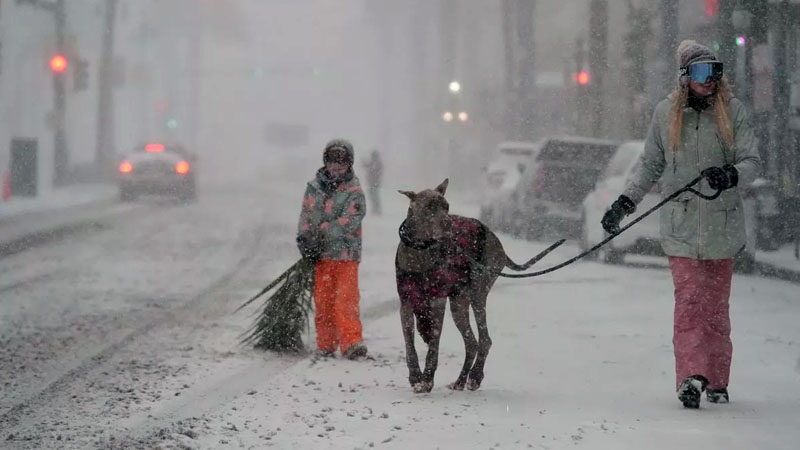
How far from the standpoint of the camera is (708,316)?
21.9 ft

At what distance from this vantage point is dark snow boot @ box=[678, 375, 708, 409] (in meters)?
6.52

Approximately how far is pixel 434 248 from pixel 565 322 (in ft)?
14.3

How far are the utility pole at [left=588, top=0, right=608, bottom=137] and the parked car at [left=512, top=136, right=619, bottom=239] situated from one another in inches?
411

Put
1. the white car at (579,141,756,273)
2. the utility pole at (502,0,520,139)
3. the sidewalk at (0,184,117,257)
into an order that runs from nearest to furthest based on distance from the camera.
→ 1. the white car at (579,141,756,273)
2. the sidewalk at (0,184,117,257)
3. the utility pole at (502,0,520,139)

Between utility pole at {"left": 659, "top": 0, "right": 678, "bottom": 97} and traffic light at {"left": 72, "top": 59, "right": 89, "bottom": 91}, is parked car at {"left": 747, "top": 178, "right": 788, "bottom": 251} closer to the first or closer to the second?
utility pole at {"left": 659, "top": 0, "right": 678, "bottom": 97}

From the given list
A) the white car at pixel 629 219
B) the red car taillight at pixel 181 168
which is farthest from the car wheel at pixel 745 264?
the red car taillight at pixel 181 168

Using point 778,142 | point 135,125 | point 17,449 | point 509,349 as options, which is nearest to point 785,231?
point 778,142

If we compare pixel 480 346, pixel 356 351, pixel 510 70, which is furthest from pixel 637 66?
pixel 480 346

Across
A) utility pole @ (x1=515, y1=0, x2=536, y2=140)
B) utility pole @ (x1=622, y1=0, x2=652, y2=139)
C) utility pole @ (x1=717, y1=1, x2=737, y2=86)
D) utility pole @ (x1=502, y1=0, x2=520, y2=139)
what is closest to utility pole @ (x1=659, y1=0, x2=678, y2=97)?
Answer: utility pole @ (x1=717, y1=1, x2=737, y2=86)

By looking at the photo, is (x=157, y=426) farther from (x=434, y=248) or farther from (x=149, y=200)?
(x=149, y=200)

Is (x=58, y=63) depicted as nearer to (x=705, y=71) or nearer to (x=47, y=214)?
(x=47, y=214)

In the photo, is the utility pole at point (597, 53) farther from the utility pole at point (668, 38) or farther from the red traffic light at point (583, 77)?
the utility pole at point (668, 38)

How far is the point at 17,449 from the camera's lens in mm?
5883

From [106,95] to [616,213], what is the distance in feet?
138
